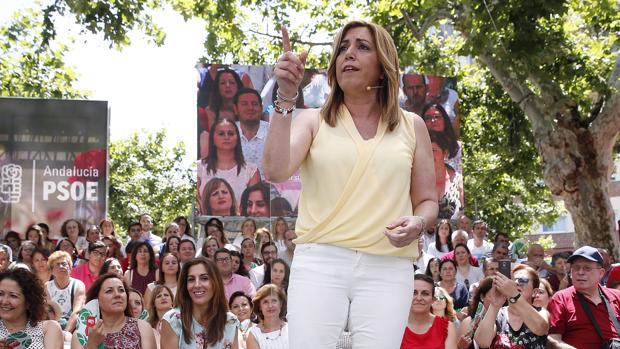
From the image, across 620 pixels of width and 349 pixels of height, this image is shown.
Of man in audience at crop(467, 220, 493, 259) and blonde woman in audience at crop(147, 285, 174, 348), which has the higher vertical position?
man in audience at crop(467, 220, 493, 259)

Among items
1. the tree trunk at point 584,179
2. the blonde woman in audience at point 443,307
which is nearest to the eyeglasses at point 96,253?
the blonde woman in audience at point 443,307

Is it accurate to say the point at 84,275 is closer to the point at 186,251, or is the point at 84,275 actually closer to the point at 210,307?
the point at 186,251

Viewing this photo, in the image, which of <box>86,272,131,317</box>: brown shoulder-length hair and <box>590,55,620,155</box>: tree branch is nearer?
<box>86,272,131,317</box>: brown shoulder-length hair

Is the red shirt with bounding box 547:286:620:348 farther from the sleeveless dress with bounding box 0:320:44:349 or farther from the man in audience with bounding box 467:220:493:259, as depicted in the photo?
the man in audience with bounding box 467:220:493:259

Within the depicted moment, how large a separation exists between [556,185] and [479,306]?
9.62m

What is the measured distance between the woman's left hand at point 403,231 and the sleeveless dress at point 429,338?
4264mm

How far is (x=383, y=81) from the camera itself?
332 cm

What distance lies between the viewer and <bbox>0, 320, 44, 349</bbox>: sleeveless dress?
6.91 meters

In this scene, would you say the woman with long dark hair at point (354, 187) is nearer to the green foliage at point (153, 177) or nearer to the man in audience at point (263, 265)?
the man in audience at point (263, 265)

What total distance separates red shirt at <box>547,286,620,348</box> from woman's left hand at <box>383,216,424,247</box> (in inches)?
192

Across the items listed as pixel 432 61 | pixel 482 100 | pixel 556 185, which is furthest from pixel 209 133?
pixel 482 100

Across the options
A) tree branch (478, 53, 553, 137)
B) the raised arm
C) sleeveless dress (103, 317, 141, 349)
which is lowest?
sleeveless dress (103, 317, 141, 349)

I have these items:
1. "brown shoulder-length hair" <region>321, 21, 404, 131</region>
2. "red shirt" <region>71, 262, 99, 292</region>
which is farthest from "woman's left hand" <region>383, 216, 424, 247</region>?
"red shirt" <region>71, 262, 99, 292</region>

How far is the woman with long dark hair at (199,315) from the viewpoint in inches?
279
